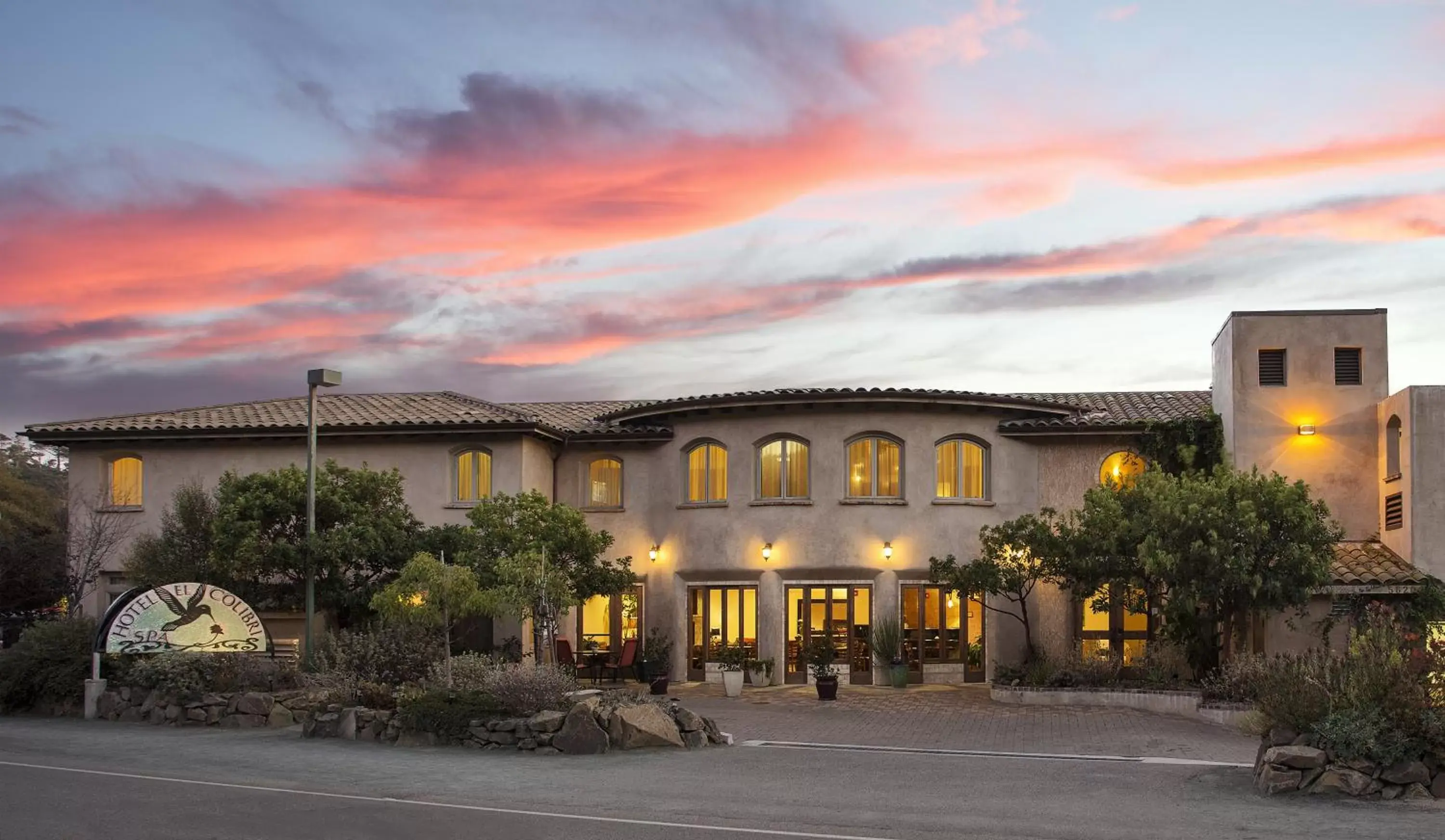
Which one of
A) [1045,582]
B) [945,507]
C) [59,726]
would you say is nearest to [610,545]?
[945,507]

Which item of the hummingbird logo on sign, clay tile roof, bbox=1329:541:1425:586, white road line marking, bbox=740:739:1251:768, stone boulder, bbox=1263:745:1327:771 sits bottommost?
white road line marking, bbox=740:739:1251:768

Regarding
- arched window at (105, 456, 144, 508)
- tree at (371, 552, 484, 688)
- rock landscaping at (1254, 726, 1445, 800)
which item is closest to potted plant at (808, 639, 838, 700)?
tree at (371, 552, 484, 688)

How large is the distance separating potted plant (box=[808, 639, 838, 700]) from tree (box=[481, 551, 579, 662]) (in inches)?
202

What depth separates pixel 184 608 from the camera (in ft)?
82.0

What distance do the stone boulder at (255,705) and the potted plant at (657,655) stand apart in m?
9.00

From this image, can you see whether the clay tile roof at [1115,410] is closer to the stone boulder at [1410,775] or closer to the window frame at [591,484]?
the window frame at [591,484]

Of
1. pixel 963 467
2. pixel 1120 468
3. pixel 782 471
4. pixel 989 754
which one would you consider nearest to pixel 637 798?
pixel 989 754

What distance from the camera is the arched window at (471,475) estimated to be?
1273 inches

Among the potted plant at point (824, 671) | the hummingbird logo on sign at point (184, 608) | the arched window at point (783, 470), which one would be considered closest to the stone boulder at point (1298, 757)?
the potted plant at point (824, 671)

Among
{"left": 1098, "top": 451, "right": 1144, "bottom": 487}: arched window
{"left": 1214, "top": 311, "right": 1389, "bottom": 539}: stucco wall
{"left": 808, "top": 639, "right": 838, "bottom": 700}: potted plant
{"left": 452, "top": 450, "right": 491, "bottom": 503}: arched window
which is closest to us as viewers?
{"left": 808, "top": 639, "right": 838, "bottom": 700}: potted plant

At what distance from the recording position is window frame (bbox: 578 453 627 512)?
1328 inches

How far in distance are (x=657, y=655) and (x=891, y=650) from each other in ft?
17.3

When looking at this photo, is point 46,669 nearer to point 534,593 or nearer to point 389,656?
point 389,656

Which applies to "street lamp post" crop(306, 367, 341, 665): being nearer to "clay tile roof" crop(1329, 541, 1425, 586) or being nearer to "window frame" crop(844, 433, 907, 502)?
"window frame" crop(844, 433, 907, 502)
